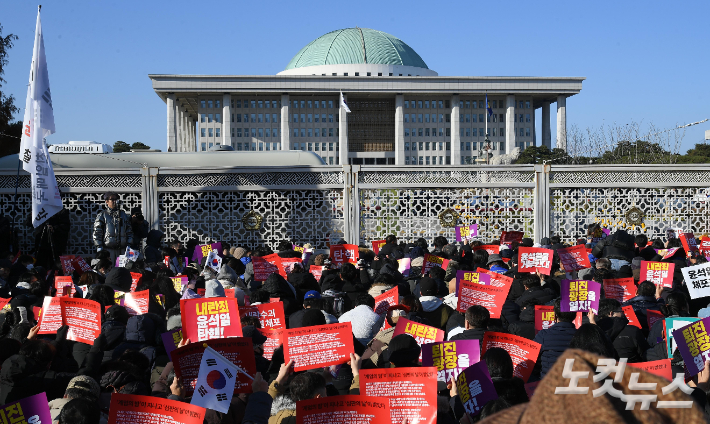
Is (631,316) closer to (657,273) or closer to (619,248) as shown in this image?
(657,273)

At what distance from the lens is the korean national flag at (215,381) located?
3877 mm

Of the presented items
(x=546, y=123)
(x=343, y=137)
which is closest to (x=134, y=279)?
(x=343, y=137)

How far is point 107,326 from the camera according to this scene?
20.0 ft

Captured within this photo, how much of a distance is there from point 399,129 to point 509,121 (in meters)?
15.2

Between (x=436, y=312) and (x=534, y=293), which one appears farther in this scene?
(x=534, y=293)

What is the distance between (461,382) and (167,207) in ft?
41.9

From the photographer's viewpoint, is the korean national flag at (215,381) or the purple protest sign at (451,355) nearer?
the korean national flag at (215,381)

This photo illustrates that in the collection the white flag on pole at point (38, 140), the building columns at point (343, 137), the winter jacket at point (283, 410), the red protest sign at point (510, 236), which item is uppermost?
the building columns at point (343, 137)

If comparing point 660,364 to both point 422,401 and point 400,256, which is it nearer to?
point 422,401

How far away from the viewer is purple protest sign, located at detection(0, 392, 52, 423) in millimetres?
3492

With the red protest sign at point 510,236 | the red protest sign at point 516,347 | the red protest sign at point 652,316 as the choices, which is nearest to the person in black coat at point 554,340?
the red protest sign at point 516,347

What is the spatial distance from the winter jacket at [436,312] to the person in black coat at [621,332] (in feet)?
5.33

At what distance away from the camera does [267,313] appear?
6500 mm

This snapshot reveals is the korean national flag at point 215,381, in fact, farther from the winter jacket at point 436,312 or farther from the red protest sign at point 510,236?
the red protest sign at point 510,236
